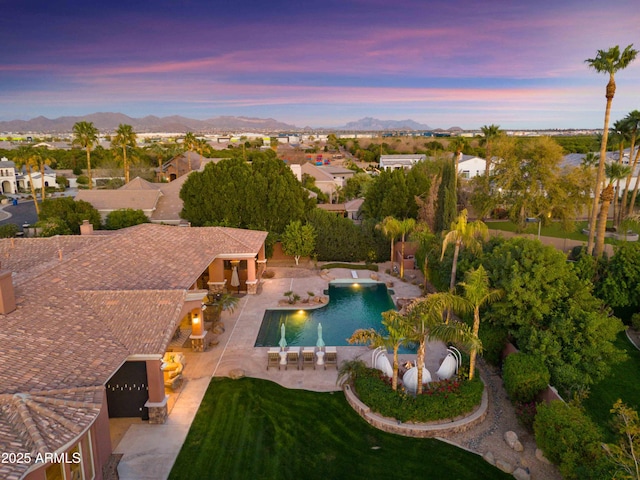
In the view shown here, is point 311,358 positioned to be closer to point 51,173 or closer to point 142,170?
point 142,170

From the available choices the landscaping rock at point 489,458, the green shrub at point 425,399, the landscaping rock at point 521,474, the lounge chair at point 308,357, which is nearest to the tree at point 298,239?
the lounge chair at point 308,357

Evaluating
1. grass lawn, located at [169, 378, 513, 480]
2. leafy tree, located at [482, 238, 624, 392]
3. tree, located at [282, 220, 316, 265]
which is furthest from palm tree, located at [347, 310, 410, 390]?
tree, located at [282, 220, 316, 265]

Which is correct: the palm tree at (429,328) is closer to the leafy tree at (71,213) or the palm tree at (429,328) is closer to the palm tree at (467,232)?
the palm tree at (467,232)

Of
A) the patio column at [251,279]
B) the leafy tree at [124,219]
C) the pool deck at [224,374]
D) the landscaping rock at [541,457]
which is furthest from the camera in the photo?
the leafy tree at [124,219]

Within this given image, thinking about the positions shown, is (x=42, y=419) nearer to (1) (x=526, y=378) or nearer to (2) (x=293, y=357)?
(2) (x=293, y=357)

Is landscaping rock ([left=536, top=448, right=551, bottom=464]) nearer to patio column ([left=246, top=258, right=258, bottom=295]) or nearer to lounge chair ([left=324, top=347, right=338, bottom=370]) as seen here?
lounge chair ([left=324, top=347, right=338, bottom=370])

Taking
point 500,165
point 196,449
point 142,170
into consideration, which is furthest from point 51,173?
point 196,449

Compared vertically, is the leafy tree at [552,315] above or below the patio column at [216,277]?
above
